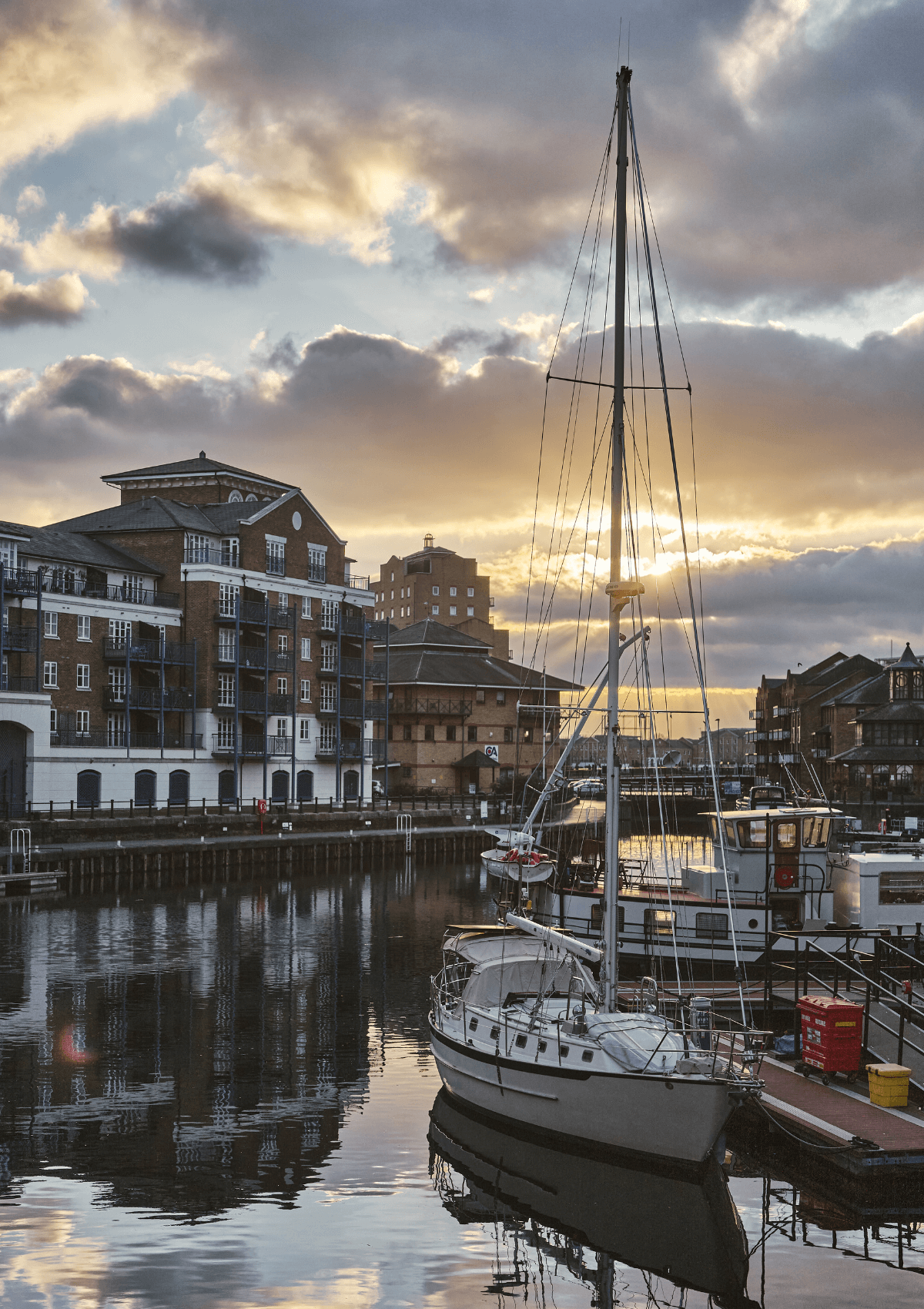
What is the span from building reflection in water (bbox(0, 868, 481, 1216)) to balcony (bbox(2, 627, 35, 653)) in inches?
Answer: 860

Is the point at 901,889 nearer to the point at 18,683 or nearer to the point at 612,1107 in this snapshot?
the point at 612,1107

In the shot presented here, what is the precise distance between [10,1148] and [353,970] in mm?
18911

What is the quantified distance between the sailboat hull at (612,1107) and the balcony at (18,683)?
5246 centimetres

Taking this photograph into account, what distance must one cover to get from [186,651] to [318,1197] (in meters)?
61.8

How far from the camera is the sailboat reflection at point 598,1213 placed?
1673cm

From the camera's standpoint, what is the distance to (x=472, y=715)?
11231cm

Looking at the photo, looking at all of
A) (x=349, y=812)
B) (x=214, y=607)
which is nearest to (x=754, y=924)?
(x=349, y=812)

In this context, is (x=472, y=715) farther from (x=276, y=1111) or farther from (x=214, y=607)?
(x=276, y=1111)

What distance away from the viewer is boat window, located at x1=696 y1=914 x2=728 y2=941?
34.5 m

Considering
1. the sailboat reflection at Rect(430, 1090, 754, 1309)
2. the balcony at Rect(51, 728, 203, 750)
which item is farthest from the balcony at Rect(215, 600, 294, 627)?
the sailboat reflection at Rect(430, 1090, 754, 1309)

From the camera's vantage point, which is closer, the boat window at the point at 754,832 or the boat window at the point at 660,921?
the boat window at the point at 660,921

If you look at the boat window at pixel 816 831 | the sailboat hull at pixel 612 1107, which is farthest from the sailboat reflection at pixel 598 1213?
the boat window at pixel 816 831

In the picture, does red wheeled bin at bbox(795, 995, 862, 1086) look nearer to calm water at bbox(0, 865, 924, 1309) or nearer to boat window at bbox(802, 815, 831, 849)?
calm water at bbox(0, 865, 924, 1309)

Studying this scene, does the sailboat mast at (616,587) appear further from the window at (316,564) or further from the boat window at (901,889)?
the window at (316,564)
